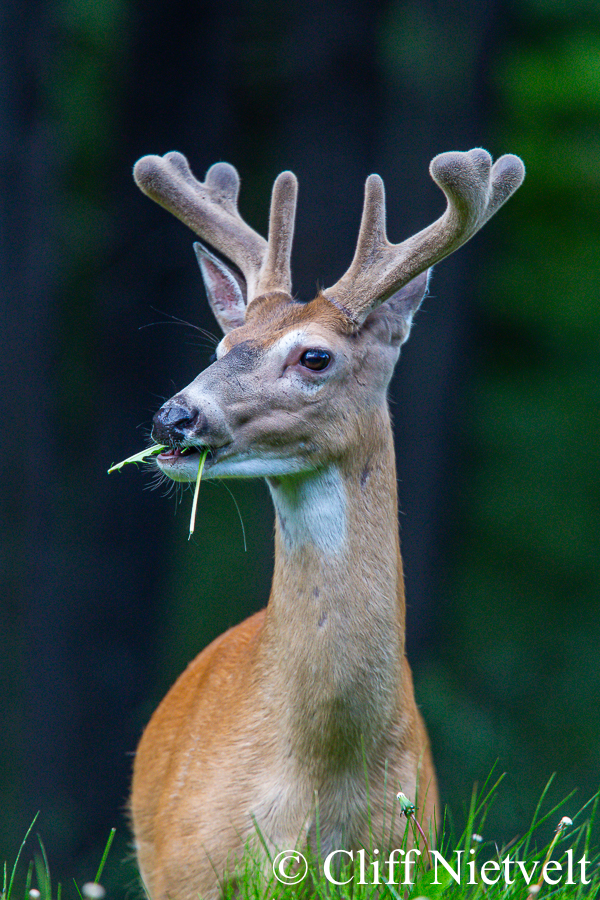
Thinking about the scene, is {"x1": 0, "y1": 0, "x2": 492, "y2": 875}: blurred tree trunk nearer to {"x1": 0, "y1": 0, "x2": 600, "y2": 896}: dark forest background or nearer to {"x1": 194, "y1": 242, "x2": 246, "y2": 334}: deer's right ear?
{"x1": 0, "y1": 0, "x2": 600, "y2": 896}: dark forest background

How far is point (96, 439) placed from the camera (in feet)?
30.4

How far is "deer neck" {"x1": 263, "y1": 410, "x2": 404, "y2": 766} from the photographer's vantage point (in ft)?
13.3

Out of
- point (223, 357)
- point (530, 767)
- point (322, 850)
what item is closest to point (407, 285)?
point (223, 357)

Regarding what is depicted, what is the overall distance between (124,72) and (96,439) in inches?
119

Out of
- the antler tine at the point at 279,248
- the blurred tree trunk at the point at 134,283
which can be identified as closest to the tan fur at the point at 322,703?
the antler tine at the point at 279,248

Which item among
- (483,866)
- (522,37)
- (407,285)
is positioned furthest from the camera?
(522,37)

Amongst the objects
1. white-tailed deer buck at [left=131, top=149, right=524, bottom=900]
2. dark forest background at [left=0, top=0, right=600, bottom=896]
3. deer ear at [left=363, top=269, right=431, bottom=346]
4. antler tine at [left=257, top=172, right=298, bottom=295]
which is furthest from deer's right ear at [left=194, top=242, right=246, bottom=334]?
dark forest background at [left=0, top=0, right=600, bottom=896]

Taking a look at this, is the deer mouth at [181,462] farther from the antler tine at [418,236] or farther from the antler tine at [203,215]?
the antler tine at [203,215]

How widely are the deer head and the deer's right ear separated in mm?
160

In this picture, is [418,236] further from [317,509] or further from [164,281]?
[164,281]

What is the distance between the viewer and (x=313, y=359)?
412 centimetres

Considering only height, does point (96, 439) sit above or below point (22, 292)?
below

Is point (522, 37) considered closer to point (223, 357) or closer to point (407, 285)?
point (407, 285)

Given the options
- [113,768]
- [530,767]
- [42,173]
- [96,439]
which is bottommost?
[530,767]
